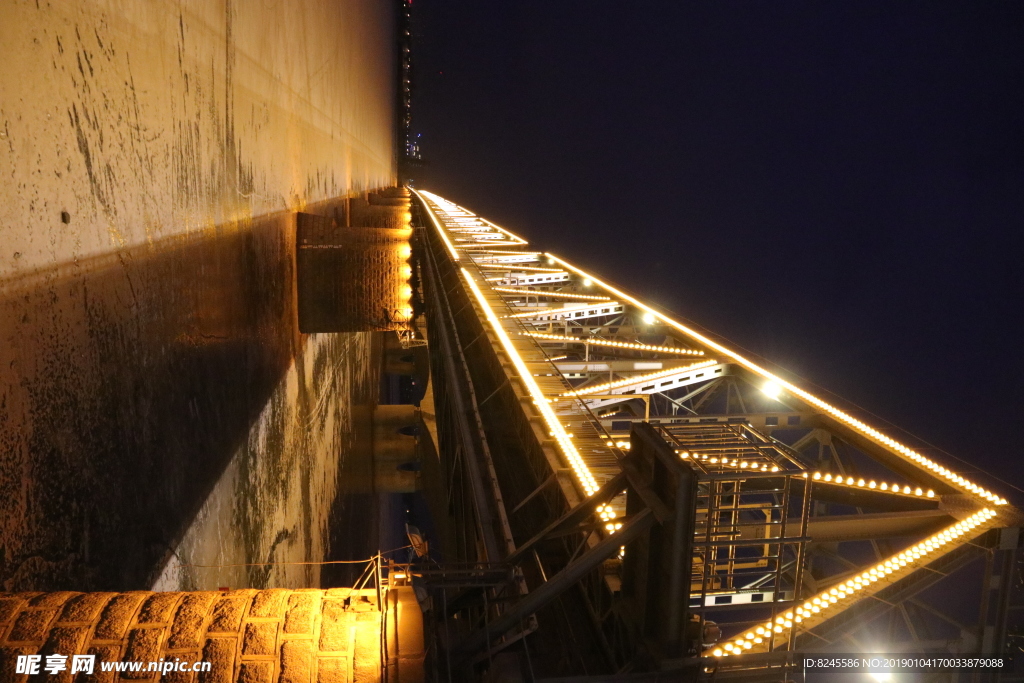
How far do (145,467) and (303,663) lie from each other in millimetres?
2393

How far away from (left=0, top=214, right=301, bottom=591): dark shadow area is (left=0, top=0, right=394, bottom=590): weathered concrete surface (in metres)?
0.01

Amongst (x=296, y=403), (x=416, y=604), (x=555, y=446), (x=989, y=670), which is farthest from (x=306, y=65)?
(x=989, y=670)

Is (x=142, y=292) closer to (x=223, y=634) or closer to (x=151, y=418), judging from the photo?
(x=151, y=418)

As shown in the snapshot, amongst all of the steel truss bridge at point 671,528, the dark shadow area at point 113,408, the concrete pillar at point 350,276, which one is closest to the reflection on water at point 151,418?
the dark shadow area at point 113,408

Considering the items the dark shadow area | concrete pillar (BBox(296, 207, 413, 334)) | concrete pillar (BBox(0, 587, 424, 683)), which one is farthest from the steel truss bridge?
the dark shadow area

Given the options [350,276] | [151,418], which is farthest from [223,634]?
[350,276]

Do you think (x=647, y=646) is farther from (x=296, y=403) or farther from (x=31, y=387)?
(x=296, y=403)

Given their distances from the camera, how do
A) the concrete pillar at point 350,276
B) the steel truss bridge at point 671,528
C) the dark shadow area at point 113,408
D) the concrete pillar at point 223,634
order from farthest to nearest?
the concrete pillar at point 350,276 < the dark shadow area at point 113,408 < the steel truss bridge at point 671,528 < the concrete pillar at point 223,634

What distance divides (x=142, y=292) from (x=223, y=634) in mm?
2699

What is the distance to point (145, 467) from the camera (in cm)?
454

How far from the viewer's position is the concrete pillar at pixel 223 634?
2.78 meters

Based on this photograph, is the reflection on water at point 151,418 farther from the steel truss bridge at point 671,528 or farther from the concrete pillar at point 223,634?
the steel truss bridge at point 671,528

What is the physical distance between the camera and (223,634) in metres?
2.97

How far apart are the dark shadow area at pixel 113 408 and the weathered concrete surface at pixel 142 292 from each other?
0.01 meters
